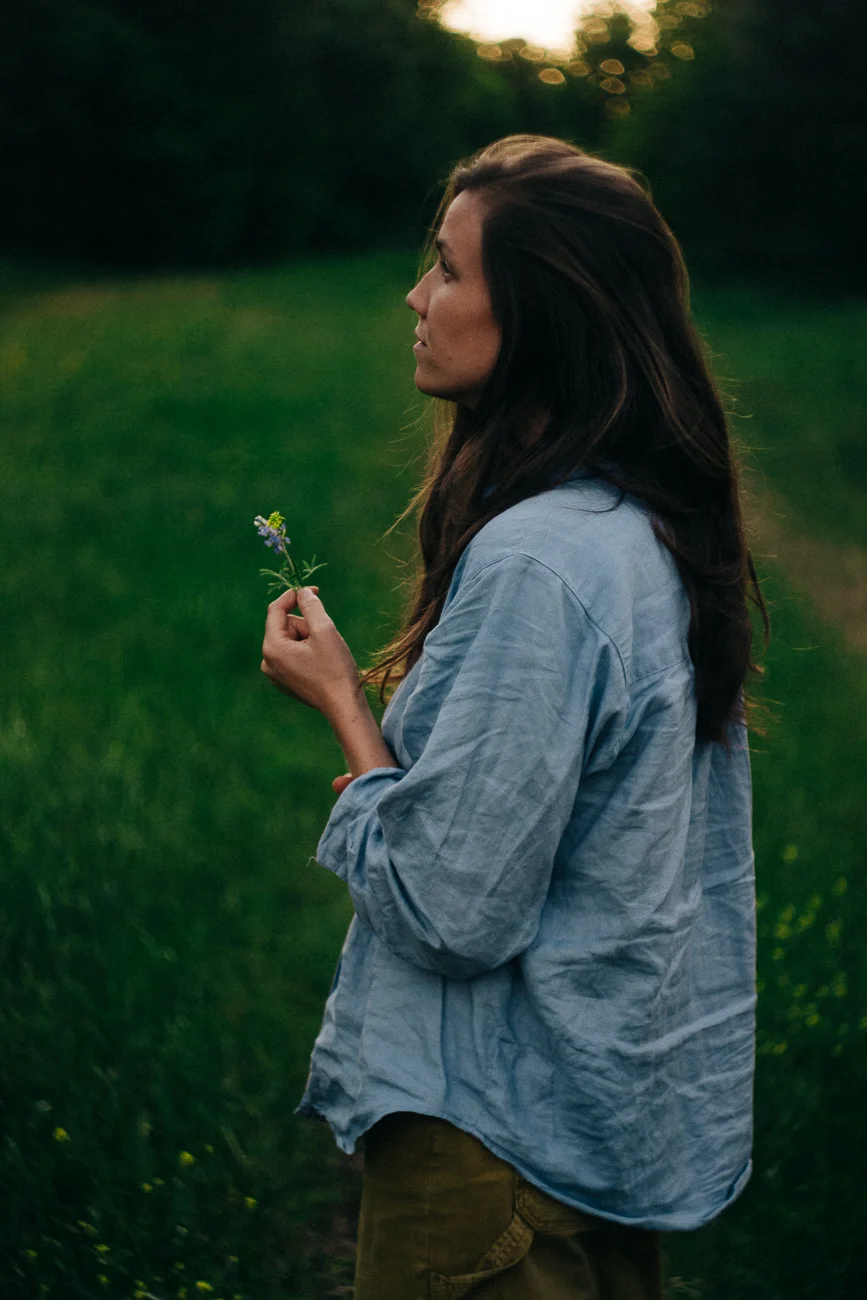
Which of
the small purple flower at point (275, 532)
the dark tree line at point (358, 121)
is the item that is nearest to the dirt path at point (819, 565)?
the small purple flower at point (275, 532)

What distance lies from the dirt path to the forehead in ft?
24.3

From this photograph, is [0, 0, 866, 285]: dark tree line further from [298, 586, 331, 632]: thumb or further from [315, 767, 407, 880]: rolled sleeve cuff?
[315, 767, 407, 880]: rolled sleeve cuff

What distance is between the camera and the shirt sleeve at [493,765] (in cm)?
146

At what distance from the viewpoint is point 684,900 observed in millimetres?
1731

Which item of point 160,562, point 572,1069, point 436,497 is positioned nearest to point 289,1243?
point 572,1069

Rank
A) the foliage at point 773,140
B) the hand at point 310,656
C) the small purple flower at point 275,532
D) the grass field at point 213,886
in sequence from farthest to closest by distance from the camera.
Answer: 1. the foliage at point 773,140
2. the grass field at point 213,886
3. the small purple flower at point 275,532
4. the hand at point 310,656

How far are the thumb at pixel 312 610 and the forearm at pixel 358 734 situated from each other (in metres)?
0.11

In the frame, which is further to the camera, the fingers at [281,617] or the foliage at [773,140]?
the foliage at [773,140]

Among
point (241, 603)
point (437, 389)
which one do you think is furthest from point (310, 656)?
point (241, 603)

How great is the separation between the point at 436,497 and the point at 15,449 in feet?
36.5

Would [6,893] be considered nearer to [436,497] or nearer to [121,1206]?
[121,1206]

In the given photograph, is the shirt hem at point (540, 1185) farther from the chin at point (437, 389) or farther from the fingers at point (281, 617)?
the chin at point (437, 389)

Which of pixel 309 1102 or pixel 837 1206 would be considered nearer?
pixel 309 1102

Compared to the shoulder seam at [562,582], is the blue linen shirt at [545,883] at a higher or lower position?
lower
